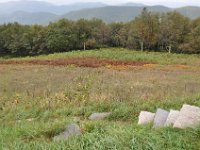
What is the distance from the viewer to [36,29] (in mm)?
77125

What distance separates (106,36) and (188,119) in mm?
74275

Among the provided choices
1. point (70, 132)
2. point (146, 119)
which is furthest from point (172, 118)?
point (70, 132)

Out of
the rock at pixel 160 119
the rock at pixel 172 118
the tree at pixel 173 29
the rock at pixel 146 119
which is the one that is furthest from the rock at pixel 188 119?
the tree at pixel 173 29

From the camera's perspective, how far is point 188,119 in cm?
752

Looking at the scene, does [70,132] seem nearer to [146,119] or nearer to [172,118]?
Result: [146,119]

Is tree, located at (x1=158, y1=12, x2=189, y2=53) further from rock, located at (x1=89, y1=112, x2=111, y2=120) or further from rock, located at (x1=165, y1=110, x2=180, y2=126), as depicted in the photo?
rock, located at (x1=165, y1=110, x2=180, y2=126)

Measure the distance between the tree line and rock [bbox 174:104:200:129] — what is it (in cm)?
5571

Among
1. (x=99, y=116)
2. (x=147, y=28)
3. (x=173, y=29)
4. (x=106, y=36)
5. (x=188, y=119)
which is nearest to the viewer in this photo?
(x=188, y=119)

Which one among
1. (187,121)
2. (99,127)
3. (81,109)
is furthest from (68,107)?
(187,121)

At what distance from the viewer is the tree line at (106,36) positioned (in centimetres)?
6594

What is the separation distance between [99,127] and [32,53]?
2689 inches

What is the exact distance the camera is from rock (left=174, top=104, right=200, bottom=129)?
740 cm

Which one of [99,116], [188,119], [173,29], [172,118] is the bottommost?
[173,29]

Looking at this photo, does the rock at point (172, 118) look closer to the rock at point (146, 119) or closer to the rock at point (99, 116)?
the rock at point (146, 119)
